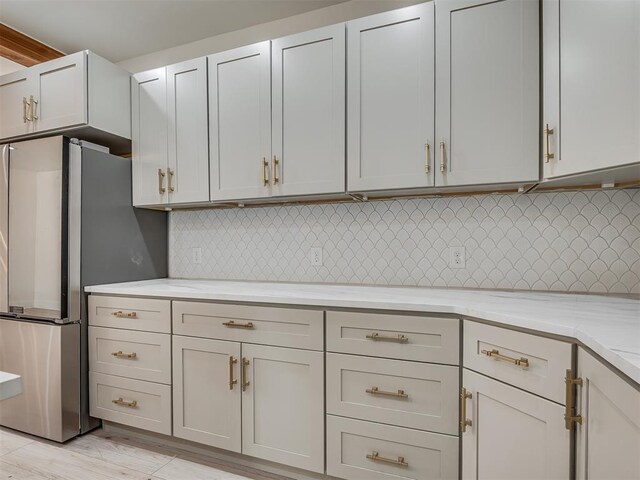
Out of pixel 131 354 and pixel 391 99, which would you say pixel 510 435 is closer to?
pixel 391 99

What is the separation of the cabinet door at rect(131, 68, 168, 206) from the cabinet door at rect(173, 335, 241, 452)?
3.45ft

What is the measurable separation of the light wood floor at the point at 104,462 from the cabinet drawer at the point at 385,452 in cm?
41

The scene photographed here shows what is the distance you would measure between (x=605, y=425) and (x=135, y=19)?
324 centimetres

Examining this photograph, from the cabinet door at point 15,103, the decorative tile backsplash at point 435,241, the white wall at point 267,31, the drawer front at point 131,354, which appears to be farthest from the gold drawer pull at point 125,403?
the white wall at point 267,31

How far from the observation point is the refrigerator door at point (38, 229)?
216 centimetres

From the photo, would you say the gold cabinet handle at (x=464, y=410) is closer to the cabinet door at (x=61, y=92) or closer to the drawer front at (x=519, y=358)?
the drawer front at (x=519, y=358)

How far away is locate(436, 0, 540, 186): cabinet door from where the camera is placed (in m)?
1.66

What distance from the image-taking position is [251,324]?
1.83m

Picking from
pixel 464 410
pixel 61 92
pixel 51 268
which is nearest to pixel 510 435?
pixel 464 410

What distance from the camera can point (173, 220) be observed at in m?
2.86

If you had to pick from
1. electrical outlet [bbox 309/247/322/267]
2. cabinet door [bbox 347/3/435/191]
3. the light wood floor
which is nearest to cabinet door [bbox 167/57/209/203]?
electrical outlet [bbox 309/247/322/267]

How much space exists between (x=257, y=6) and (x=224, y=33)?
432mm

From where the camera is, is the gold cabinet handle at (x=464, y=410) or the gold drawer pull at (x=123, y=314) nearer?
the gold cabinet handle at (x=464, y=410)

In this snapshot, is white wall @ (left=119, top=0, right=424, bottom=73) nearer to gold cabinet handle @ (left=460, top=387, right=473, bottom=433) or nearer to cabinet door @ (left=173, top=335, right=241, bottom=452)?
cabinet door @ (left=173, top=335, right=241, bottom=452)
